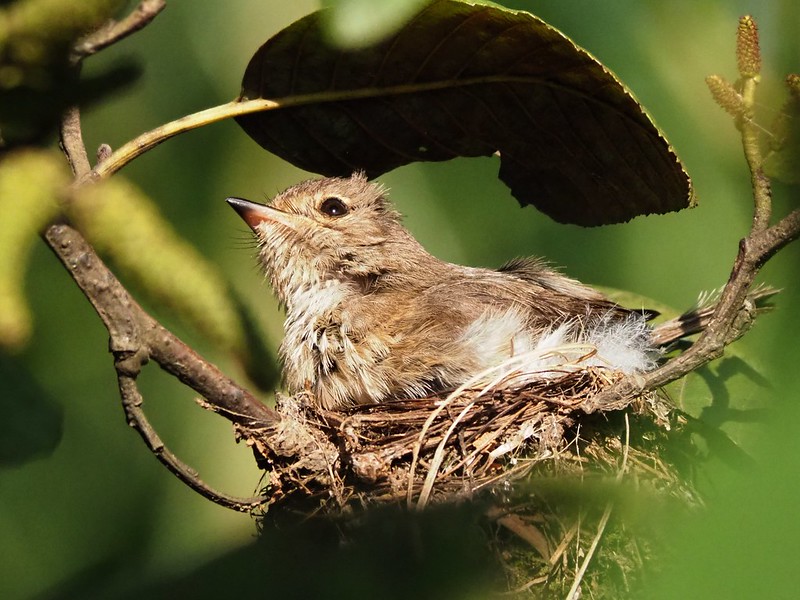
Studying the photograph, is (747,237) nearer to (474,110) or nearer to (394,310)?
(474,110)

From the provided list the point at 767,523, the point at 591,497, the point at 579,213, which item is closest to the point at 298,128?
the point at 579,213

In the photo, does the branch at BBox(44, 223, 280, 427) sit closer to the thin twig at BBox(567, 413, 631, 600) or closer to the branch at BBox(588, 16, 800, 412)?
the thin twig at BBox(567, 413, 631, 600)

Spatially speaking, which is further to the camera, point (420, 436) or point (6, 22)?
point (420, 436)

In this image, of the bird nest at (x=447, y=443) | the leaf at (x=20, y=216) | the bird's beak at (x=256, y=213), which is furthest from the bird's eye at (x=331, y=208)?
the leaf at (x=20, y=216)

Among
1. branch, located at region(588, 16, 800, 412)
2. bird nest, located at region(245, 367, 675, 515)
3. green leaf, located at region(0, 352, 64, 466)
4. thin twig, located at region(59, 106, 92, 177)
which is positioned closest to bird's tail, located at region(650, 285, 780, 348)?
bird nest, located at region(245, 367, 675, 515)

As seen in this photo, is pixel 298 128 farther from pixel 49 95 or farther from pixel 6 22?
pixel 6 22

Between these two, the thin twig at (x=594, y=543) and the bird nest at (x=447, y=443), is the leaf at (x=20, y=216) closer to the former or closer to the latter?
the thin twig at (x=594, y=543)

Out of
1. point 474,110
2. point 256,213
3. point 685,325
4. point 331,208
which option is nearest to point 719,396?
point 685,325
